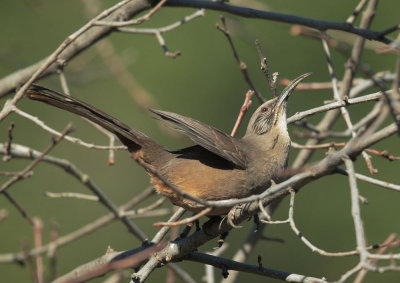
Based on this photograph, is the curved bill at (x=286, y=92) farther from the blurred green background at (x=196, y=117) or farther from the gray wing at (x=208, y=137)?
the blurred green background at (x=196, y=117)

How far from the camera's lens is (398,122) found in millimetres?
2428

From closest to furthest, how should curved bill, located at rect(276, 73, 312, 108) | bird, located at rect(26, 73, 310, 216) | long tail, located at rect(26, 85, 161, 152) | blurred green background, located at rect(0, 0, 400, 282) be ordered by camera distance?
long tail, located at rect(26, 85, 161, 152) < bird, located at rect(26, 73, 310, 216) < curved bill, located at rect(276, 73, 312, 108) < blurred green background, located at rect(0, 0, 400, 282)

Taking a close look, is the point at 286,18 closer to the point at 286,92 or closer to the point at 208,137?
the point at 286,92

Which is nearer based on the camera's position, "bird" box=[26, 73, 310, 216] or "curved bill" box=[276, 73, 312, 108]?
"bird" box=[26, 73, 310, 216]

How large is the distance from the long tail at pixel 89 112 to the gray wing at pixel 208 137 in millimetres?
438

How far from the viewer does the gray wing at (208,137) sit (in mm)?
3727

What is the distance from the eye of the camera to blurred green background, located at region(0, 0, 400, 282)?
23.6 feet

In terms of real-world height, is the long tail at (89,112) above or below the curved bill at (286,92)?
above

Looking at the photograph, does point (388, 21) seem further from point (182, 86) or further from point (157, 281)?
point (157, 281)

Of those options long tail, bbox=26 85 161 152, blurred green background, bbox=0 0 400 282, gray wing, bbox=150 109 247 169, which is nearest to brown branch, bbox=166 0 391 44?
gray wing, bbox=150 109 247 169

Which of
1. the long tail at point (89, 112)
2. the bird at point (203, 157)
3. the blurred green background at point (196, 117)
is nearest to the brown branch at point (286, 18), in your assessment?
the bird at point (203, 157)

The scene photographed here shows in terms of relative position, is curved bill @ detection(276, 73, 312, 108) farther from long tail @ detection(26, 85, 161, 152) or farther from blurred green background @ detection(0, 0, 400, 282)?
blurred green background @ detection(0, 0, 400, 282)

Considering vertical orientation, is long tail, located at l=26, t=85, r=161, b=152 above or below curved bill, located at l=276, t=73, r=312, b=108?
above

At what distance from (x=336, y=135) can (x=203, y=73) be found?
4503mm
